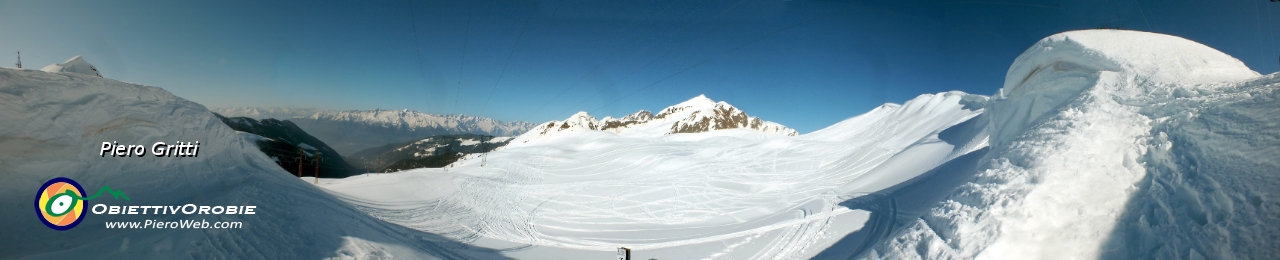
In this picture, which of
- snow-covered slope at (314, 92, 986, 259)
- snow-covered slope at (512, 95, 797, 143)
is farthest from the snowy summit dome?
snow-covered slope at (512, 95, 797, 143)

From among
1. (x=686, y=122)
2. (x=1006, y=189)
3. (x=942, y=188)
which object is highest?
(x=686, y=122)

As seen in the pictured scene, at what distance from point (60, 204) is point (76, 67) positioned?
2697 millimetres

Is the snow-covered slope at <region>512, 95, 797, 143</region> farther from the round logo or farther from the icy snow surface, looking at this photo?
the round logo

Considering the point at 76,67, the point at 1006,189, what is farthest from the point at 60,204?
the point at 1006,189

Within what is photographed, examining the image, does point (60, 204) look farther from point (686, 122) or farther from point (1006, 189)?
point (686, 122)

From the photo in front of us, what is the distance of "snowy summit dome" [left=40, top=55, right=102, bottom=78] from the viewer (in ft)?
16.1

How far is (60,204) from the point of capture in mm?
3871

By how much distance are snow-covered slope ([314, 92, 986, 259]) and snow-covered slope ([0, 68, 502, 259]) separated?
3109mm

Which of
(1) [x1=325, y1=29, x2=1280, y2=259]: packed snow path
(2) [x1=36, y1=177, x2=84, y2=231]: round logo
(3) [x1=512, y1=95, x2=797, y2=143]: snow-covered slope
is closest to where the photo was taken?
(1) [x1=325, y1=29, x2=1280, y2=259]: packed snow path

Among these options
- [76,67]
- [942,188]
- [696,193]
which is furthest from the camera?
[696,193]

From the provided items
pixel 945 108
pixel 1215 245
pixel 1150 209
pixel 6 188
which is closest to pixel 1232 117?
pixel 1150 209

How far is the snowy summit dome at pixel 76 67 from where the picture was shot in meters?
4.91

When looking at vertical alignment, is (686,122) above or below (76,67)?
above

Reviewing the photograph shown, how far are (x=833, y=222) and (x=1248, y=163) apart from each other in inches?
216
